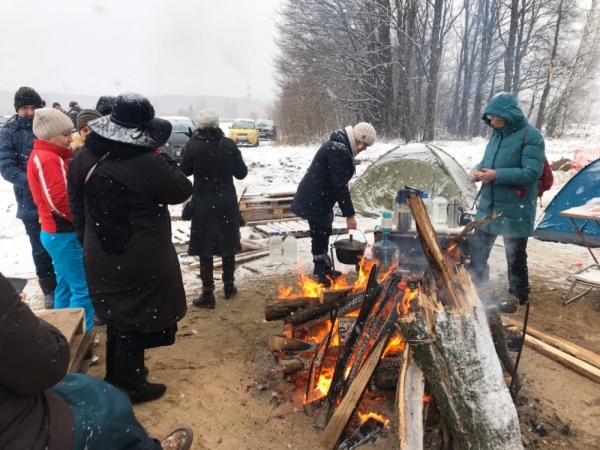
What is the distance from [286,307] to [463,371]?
1.73 meters

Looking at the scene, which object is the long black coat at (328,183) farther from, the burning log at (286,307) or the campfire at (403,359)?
the burning log at (286,307)

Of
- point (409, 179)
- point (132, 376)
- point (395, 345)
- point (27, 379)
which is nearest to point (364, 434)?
point (395, 345)

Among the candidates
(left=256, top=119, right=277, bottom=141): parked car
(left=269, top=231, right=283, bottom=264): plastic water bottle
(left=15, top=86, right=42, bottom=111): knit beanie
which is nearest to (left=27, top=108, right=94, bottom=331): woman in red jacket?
(left=15, top=86, right=42, bottom=111): knit beanie

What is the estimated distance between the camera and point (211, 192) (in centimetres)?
446

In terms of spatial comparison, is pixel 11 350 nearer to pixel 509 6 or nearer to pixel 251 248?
pixel 251 248

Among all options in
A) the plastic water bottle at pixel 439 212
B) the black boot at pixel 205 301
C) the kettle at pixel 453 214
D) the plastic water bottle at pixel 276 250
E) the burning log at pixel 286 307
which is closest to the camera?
the burning log at pixel 286 307

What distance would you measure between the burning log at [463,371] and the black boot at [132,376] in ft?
6.35

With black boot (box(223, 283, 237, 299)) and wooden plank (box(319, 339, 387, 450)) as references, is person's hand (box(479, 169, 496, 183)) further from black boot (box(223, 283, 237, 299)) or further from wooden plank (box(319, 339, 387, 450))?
black boot (box(223, 283, 237, 299))

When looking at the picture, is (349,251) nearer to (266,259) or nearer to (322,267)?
(322,267)

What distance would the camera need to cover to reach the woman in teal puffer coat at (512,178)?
13.3 feet

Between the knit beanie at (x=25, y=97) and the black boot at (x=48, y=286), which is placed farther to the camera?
the black boot at (x=48, y=286)

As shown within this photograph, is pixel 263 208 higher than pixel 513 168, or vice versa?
pixel 513 168

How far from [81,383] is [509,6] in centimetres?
2516

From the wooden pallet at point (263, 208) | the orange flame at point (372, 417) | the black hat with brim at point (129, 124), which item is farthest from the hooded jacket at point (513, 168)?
the wooden pallet at point (263, 208)
